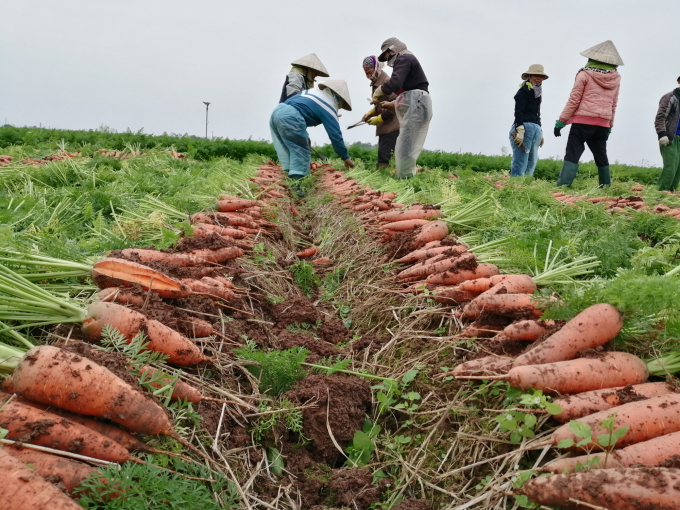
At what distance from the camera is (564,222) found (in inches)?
173

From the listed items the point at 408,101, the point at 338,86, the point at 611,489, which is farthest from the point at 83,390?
the point at 338,86

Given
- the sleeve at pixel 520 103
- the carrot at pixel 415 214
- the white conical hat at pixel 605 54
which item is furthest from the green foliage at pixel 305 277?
the sleeve at pixel 520 103

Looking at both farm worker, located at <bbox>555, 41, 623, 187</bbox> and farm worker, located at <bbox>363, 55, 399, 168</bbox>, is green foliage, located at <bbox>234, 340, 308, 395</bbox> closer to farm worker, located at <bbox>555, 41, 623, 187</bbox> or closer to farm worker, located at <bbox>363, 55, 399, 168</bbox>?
farm worker, located at <bbox>555, 41, 623, 187</bbox>

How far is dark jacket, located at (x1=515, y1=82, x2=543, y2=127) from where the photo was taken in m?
10.1

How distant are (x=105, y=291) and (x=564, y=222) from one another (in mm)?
3894

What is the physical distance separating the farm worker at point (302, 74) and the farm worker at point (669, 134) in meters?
6.37

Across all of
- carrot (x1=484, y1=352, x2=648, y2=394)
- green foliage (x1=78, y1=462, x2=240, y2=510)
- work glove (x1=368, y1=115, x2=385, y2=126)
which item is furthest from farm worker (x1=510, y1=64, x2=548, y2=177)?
green foliage (x1=78, y1=462, x2=240, y2=510)

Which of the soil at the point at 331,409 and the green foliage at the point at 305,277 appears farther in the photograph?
the green foliage at the point at 305,277

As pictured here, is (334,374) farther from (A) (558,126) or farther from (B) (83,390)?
(A) (558,126)

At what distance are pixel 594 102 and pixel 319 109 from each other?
15.2 feet

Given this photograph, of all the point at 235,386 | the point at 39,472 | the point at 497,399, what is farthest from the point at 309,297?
the point at 39,472

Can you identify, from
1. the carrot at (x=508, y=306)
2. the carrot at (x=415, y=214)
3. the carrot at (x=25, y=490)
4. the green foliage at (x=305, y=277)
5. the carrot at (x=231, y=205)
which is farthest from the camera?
the carrot at (x=231, y=205)

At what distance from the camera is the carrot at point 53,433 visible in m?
1.55

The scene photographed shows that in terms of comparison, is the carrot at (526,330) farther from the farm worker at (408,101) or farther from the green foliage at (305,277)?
the farm worker at (408,101)
